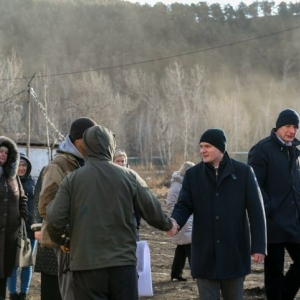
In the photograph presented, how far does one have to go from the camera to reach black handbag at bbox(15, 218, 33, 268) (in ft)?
22.7

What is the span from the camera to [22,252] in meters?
6.95

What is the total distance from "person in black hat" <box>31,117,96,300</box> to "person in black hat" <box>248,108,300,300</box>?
2.04m

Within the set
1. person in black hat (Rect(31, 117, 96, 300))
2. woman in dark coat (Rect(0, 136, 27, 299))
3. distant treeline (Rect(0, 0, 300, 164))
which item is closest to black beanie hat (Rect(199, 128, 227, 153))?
person in black hat (Rect(31, 117, 96, 300))

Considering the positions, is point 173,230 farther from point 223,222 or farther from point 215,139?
point 215,139

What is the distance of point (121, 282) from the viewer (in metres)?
4.44

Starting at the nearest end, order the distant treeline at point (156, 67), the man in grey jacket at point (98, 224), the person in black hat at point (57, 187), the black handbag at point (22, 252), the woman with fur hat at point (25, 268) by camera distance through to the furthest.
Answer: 1. the man in grey jacket at point (98, 224)
2. the person in black hat at point (57, 187)
3. the black handbag at point (22, 252)
4. the woman with fur hat at point (25, 268)
5. the distant treeline at point (156, 67)

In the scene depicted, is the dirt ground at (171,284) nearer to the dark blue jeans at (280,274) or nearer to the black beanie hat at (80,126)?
the dark blue jeans at (280,274)

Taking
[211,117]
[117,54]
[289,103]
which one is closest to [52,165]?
[211,117]

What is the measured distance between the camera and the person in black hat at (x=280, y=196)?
6.51 m

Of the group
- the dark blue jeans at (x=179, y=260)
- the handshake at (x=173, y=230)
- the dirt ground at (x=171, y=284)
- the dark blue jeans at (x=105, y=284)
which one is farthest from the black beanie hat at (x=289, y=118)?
the dark blue jeans at (x=179, y=260)

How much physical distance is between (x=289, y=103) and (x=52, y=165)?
304ft

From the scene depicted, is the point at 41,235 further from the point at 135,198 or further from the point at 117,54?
the point at 117,54

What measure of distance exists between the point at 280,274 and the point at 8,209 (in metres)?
2.70

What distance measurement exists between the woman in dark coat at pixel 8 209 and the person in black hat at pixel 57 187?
1201mm
